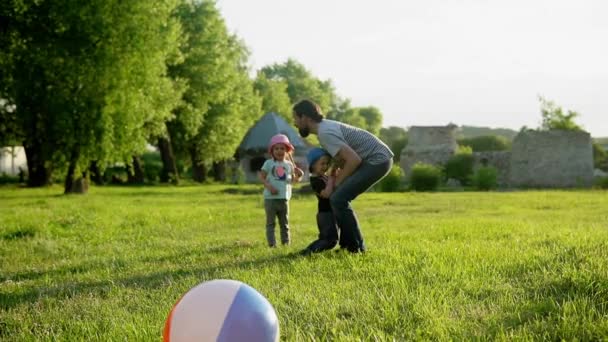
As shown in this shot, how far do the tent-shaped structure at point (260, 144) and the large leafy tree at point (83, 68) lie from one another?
21.4 m

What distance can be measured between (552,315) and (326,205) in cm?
406


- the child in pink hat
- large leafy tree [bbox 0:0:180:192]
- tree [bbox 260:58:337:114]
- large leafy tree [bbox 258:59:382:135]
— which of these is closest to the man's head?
the child in pink hat

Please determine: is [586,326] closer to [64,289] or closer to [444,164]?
[64,289]

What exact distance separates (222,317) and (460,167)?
120 ft

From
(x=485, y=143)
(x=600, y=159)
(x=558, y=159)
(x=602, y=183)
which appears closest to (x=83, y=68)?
(x=602, y=183)

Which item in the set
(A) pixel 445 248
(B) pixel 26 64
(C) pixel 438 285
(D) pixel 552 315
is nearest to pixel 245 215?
(A) pixel 445 248

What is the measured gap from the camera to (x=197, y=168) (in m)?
48.5

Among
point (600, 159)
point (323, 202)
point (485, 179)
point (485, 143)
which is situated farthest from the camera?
point (485, 143)

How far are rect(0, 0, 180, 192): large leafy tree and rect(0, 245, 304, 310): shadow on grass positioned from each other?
58.3ft

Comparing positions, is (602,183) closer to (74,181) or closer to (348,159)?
(74,181)

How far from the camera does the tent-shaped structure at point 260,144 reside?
153 feet

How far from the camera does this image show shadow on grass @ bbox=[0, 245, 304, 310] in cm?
572

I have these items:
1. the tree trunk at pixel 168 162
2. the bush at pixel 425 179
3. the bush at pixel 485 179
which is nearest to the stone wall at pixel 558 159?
the bush at pixel 485 179

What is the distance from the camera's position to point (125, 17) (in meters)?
24.4
